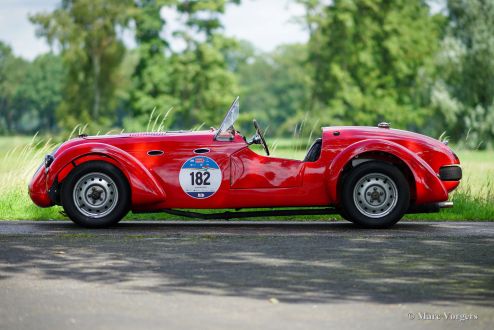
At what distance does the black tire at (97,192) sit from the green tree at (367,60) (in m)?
48.3

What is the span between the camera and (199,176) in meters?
11.1

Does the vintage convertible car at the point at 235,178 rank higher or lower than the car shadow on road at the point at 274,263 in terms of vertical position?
higher

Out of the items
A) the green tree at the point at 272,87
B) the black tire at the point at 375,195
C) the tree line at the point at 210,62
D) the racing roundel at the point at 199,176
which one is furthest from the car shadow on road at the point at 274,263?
the green tree at the point at 272,87

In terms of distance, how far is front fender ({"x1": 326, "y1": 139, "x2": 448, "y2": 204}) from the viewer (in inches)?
431

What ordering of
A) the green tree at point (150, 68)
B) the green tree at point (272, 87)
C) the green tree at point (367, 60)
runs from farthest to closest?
the green tree at point (272, 87) < the green tree at point (367, 60) < the green tree at point (150, 68)

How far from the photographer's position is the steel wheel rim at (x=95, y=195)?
11.0 metres

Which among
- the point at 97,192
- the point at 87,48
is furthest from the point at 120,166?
the point at 87,48

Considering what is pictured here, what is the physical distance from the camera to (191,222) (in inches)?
488

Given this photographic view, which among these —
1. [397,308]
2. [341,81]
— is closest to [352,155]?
[397,308]

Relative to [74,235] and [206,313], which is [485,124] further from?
[206,313]

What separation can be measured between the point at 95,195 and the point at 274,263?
3485 millimetres

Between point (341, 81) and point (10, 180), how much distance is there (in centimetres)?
4540

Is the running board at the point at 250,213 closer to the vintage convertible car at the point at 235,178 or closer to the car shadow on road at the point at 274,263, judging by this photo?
the vintage convertible car at the point at 235,178

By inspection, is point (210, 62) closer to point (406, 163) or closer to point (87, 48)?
point (87, 48)
